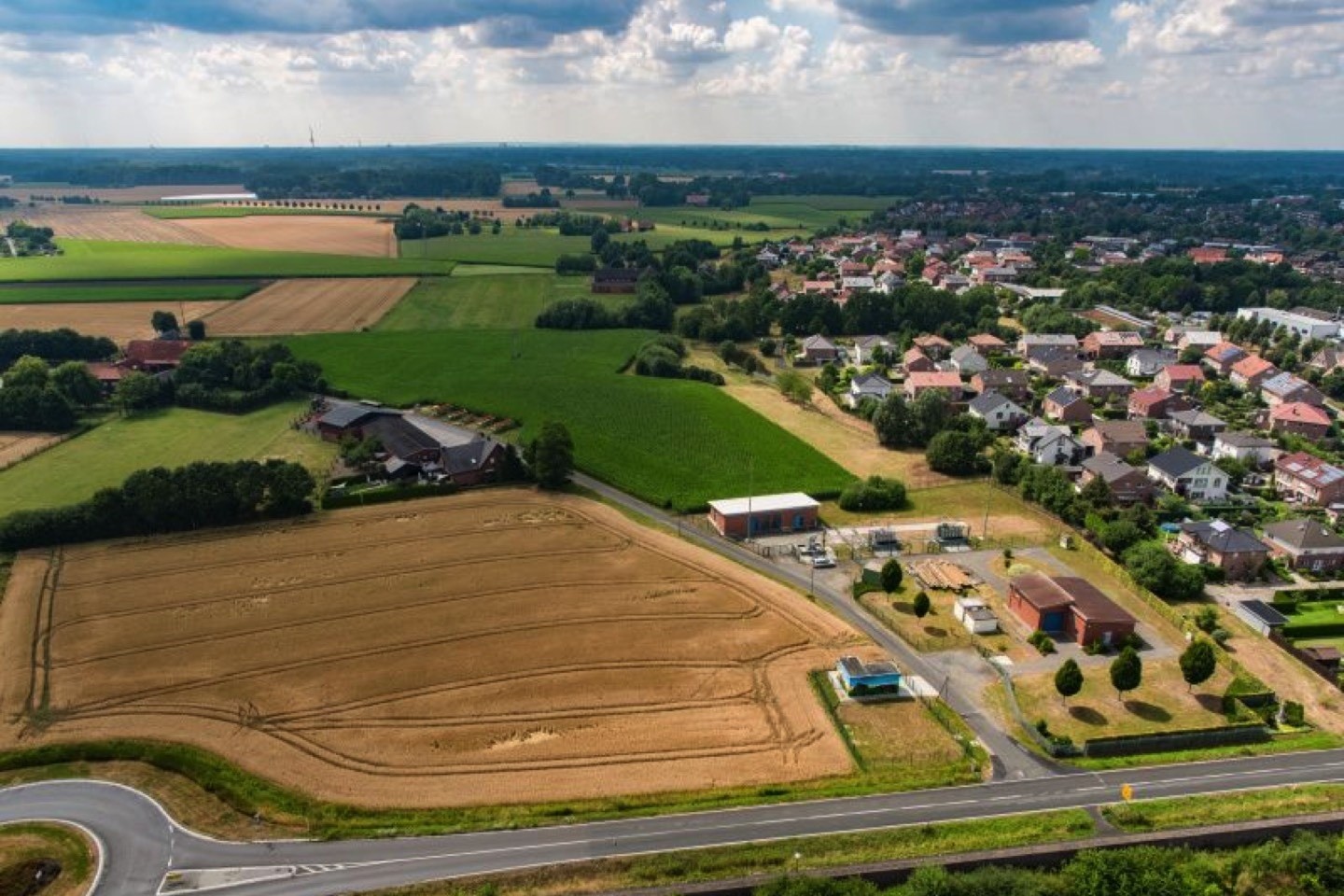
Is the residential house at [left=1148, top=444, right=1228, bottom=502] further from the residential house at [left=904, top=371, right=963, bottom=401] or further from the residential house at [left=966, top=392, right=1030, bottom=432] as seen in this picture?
the residential house at [left=904, top=371, right=963, bottom=401]

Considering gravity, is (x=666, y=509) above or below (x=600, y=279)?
below

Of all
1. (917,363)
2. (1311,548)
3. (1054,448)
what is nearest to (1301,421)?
(1054,448)

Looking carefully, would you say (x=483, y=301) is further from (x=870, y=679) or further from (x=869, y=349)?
(x=870, y=679)

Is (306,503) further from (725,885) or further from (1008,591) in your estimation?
(1008,591)

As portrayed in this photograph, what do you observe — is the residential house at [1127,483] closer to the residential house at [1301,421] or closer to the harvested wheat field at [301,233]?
the residential house at [1301,421]

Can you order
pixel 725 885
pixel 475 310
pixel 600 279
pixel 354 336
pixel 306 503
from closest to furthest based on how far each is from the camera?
pixel 725 885 < pixel 306 503 < pixel 354 336 < pixel 475 310 < pixel 600 279

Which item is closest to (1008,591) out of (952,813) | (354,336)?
(952,813)

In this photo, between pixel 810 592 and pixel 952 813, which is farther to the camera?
pixel 810 592
